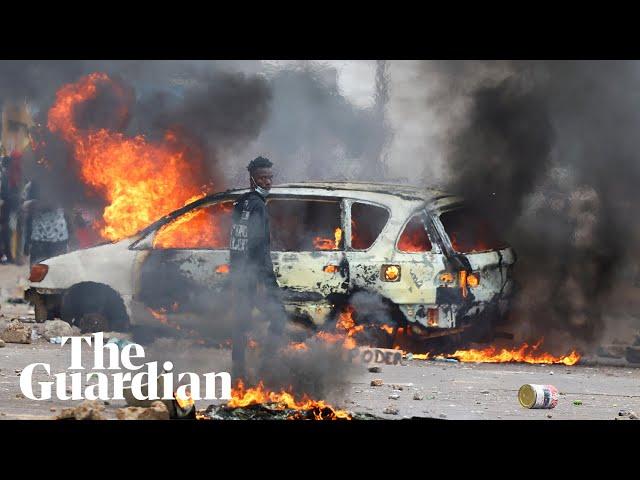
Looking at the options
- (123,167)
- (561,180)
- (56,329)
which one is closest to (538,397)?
(561,180)

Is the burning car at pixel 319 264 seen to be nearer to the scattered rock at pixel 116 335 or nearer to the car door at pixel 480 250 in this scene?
the car door at pixel 480 250

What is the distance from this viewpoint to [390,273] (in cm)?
1080

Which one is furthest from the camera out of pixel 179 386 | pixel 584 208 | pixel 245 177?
pixel 245 177

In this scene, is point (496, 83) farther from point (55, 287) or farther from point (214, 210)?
point (55, 287)

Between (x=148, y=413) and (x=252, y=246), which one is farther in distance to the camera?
(x=252, y=246)

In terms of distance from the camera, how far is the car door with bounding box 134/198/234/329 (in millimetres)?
10875

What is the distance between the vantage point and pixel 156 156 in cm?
1487

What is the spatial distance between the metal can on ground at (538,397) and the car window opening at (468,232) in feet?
7.57

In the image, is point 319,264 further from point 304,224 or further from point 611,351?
point 611,351

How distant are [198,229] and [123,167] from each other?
3.63 m

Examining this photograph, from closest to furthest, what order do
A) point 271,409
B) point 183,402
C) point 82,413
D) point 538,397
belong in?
point 82,413, point 183,402, point 271,409, point 538,397

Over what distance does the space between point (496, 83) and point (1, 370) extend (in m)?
7.07
